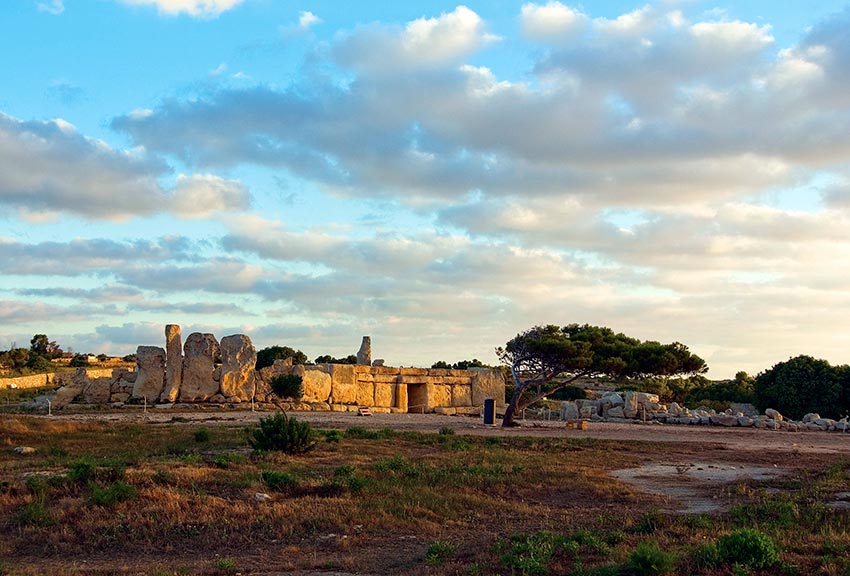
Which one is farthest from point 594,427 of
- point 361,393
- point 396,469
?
point 396,469

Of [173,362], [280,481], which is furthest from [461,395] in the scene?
[280,481]

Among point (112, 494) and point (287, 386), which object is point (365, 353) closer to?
point (287, 386)

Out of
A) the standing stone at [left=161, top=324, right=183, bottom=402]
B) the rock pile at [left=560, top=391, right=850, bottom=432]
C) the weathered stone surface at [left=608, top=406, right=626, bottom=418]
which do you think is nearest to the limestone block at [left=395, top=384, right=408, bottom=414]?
→ the rock pile at [left=560, top=391, right=850, bottom=432]

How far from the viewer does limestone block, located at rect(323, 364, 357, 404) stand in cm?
3650

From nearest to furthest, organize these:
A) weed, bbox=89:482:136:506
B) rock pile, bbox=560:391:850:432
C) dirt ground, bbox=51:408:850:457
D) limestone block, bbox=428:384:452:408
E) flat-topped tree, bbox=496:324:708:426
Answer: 1. weed, bbox=89:482:136:506
2. dirt ground, bbox=51:408:850:457
3. flat-topped tree, bbox=496:324:708:426
4. rock pile, bbox=560:391:850:432
5. limestone block, bbox=428:384:452:408

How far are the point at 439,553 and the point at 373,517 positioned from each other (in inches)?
84.7

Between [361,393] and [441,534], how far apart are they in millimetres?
27501

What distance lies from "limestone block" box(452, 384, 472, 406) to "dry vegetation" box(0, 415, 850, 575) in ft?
75.2

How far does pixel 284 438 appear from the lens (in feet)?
56.1

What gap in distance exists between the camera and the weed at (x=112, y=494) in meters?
11.1

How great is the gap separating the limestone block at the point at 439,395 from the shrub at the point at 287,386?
24.3ft

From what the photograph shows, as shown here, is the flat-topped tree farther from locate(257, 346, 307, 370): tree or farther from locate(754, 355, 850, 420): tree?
locate(257, 346, 307, 370): tree

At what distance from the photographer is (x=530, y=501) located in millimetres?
13016

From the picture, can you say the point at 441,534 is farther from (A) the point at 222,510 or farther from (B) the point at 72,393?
(B) the point at 72,393
